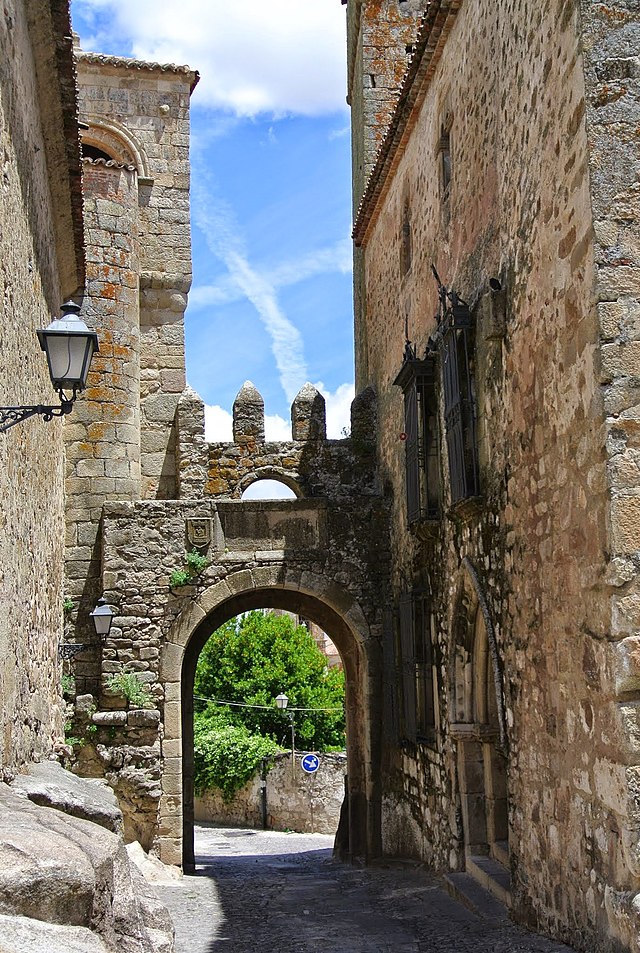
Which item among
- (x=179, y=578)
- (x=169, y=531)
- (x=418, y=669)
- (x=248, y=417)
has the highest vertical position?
(x=248, y=417)

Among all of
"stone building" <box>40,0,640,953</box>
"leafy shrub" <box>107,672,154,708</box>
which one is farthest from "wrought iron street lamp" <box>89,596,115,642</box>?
"leafy shrub" <box>107,672,154,708</box>

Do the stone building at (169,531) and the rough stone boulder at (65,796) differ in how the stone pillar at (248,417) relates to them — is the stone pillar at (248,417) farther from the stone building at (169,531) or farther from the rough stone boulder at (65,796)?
the rough stone boulder at (65,796)

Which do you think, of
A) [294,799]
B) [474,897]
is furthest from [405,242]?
[294,799]

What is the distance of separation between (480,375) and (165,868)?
21.4ft

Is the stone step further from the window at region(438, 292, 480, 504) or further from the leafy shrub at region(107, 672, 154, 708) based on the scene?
the leafy shrub at region(107, 672, 154, 708)

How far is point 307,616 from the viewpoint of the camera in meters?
13.5

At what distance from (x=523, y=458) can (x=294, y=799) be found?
16.8 m

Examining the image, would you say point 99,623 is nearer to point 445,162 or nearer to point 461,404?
point 461,404

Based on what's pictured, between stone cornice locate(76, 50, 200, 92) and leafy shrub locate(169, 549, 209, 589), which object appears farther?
stone cornice locate(76, 50, 200, 92)

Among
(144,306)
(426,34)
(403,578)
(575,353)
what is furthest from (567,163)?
(144,306)

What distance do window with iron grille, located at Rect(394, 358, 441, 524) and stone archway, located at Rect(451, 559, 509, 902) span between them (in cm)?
125

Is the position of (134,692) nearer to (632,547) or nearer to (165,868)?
(165,868)

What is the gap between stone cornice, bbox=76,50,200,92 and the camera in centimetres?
1420

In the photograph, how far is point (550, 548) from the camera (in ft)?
19.3
